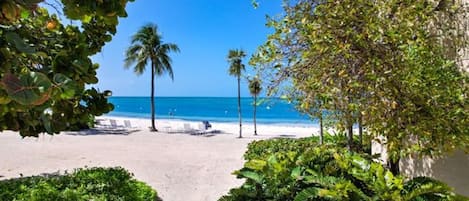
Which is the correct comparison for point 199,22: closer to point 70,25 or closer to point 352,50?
point 352,50

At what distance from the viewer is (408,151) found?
5.11 metres

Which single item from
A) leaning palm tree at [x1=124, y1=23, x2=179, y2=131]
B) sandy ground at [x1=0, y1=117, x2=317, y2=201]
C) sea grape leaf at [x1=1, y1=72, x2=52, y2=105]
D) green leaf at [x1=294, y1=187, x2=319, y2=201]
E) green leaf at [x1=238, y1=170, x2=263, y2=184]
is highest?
leaning palm tree at [x1=124, y1=23, x2=179, y2=131]

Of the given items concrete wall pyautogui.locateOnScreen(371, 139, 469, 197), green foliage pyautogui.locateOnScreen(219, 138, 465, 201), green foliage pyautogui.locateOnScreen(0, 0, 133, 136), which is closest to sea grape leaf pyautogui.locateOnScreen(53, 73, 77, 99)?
green foliage pyautogui.locateOnScreen(0, 0, 133, 136)

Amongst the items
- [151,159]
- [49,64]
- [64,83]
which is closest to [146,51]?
[151,159]

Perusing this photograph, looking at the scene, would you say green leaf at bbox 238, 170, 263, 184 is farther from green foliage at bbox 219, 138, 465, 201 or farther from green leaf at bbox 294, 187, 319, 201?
green leaf at bbox 294, 187, 319, 201

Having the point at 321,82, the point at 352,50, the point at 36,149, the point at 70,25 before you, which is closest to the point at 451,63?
the point at 352,50

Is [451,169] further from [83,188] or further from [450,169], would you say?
[83,188]

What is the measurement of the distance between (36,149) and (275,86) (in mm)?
14534

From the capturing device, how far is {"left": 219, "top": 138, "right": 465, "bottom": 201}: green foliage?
4793 mm

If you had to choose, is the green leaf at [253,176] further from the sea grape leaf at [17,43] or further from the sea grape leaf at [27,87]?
the sea grape leaf at [27,87]

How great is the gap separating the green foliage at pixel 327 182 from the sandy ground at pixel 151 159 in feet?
10.0

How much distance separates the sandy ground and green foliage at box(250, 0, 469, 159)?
4818 millimetres

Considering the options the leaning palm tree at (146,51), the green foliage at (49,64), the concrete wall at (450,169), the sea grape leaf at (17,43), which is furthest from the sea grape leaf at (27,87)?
the leaning palm tree at (146,51)

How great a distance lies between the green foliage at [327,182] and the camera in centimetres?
479
